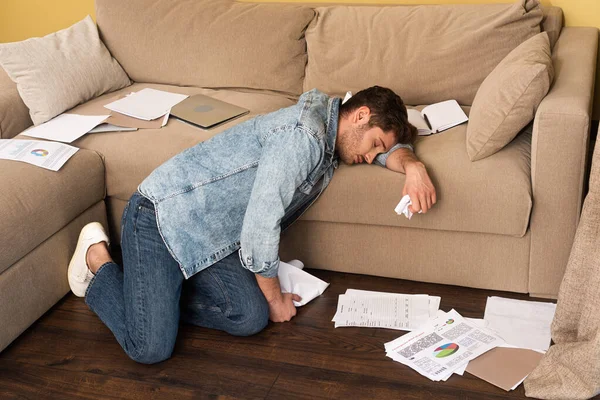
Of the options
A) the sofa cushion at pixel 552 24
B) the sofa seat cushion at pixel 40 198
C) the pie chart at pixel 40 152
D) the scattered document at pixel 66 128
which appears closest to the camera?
the sofa seat cushion at pixel 40 198

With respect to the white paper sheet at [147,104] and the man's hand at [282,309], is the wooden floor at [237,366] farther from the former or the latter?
the white paper sheet at [147,104]

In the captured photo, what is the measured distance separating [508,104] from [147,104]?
1.42 m

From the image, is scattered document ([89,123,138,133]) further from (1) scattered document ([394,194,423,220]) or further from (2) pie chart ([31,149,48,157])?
(1) scattered document ([394,194,423,220])

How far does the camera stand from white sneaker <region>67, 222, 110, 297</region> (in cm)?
239

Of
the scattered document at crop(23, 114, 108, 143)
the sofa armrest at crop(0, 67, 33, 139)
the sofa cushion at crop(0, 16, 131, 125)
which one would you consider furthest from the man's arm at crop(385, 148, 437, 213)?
the sofa armrest at crop(0, 67, 33, 139)

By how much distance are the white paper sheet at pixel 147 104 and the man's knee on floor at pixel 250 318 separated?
96 centimetres

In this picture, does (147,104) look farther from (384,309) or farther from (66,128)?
(384,309)

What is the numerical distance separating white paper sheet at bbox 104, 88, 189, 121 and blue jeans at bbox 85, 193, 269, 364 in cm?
70

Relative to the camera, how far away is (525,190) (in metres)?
2.18

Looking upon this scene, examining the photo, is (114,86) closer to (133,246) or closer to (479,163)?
(133,246)

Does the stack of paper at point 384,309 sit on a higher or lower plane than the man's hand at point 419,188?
lower

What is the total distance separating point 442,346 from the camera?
6.91 ft

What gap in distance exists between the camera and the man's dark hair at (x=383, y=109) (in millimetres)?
2170

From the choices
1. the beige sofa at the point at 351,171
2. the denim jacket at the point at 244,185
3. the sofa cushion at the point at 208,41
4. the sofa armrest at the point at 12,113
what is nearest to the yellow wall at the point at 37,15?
the sofa cushion at the point at 208,41
